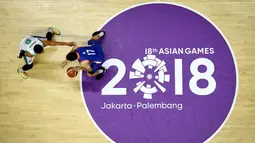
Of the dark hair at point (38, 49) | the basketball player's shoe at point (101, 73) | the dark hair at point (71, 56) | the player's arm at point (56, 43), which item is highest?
the player's arm at point (56, 43)

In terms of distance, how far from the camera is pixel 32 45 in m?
4.21

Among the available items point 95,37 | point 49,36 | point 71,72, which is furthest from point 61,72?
point 95,37

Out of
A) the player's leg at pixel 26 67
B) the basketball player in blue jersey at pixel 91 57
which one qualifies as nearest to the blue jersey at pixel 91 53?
the basketball player in blue jersey at pixel 91 57

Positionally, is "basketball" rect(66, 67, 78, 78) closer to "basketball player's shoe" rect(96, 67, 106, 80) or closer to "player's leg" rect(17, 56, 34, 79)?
"basketball player's shoe" rect(96, 67, 106, 80)

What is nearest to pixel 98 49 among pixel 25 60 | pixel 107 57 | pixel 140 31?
pixel 107 57

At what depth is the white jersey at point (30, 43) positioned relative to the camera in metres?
4.21

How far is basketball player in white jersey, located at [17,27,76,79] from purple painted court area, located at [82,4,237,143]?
59 cm

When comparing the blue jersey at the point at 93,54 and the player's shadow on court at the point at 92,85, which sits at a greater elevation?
the blue jersey at the point at 93,54

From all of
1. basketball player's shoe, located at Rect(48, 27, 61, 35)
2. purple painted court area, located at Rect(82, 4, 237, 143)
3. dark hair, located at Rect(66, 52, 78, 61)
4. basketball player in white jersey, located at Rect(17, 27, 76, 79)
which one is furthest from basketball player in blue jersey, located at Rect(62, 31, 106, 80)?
basketball player's shoe, located at Rect(48, 27, 61, 35)

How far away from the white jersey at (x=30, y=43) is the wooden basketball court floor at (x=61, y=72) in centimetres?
29

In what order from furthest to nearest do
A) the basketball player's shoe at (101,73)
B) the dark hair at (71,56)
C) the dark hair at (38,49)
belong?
the basketball player's shoe at (101,73) → the dark hair at (38,49) → the dark hair at (71,56)

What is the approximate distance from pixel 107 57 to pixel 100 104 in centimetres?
57

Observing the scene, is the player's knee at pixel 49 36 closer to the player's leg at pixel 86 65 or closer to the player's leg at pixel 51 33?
the player's leg at pixel 51 33

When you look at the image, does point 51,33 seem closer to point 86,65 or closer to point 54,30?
point 54,30
